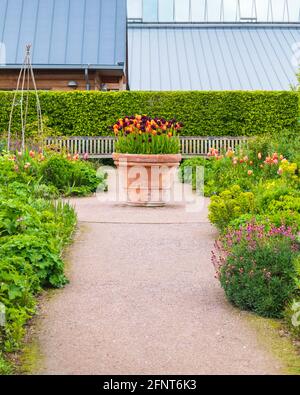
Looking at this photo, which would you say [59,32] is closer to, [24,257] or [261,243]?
[24,257]

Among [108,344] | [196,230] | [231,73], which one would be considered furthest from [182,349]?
[231,73]

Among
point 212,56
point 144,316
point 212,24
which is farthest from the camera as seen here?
point 212,24

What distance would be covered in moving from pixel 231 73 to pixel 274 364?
72.4ft

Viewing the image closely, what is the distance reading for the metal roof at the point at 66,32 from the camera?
877 inches

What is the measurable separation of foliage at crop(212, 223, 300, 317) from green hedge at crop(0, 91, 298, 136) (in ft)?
48.6

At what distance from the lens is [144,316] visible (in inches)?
226

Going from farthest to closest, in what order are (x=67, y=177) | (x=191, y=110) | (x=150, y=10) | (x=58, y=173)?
1. (x=150, y=10)
2. (x=191, y=110)
3. (x=67, y=177)
4. (x=58, y=173)

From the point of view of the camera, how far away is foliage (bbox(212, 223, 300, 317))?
5797mm

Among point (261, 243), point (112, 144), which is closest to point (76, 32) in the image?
point (112, 144)

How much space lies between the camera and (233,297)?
609 centimetres

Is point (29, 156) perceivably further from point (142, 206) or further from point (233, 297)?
point (233, 297)

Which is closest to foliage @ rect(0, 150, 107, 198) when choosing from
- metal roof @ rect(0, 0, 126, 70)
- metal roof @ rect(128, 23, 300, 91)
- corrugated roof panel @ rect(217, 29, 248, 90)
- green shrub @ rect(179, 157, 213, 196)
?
green shrub @ rect(179, 157, 213, 196)

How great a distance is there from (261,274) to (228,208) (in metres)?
3.08
